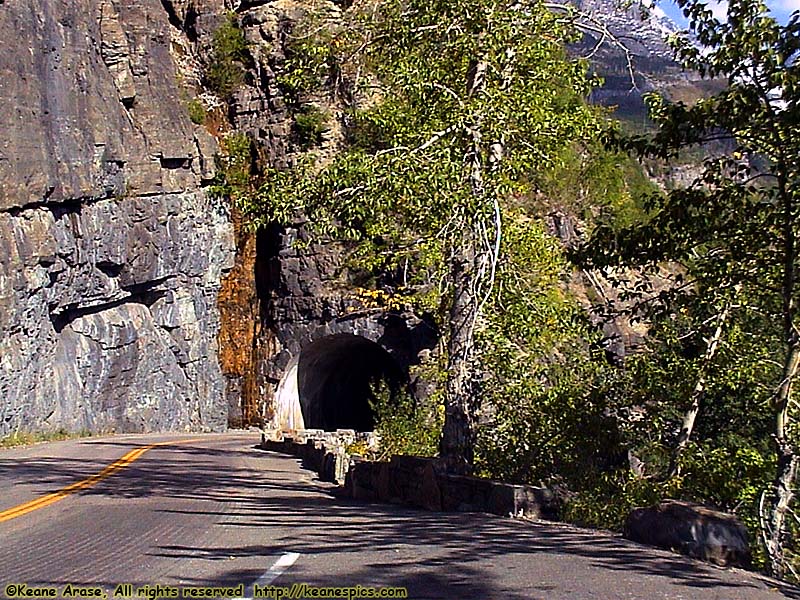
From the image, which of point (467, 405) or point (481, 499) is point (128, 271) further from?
point (481, 499)

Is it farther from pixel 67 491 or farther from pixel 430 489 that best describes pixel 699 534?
pixel 67 491

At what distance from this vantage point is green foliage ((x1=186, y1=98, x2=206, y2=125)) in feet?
135

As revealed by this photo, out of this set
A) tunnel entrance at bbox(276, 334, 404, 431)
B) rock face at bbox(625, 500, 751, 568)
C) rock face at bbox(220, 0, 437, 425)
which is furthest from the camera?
tunnel entrance at bbox(276, 334, 404, 431)

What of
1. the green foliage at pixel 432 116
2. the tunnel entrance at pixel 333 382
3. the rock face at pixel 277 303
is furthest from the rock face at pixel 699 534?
the rock face at pixel 277 303

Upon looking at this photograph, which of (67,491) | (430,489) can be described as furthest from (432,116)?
(67,491)

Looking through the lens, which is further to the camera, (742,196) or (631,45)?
(631,45)

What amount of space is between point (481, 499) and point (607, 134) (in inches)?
175

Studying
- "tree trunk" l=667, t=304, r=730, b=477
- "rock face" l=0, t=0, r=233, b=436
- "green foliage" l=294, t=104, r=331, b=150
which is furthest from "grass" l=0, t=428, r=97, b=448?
"tree trunk" l=667, t=304, r=730, b=477

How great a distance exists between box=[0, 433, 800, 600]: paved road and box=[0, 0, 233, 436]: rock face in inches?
672

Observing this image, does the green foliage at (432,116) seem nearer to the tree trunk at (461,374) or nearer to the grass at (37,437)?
the tree trunk at (461,374)

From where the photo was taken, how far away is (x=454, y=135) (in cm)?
1372

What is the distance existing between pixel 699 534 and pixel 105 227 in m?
29.6

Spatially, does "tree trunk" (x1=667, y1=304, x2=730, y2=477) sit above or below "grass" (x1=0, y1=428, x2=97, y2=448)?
above

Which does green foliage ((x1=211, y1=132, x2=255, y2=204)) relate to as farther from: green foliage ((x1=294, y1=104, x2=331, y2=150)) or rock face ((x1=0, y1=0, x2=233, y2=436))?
green foliage ((x1=294, y1=104, x2=331, y2=150))
